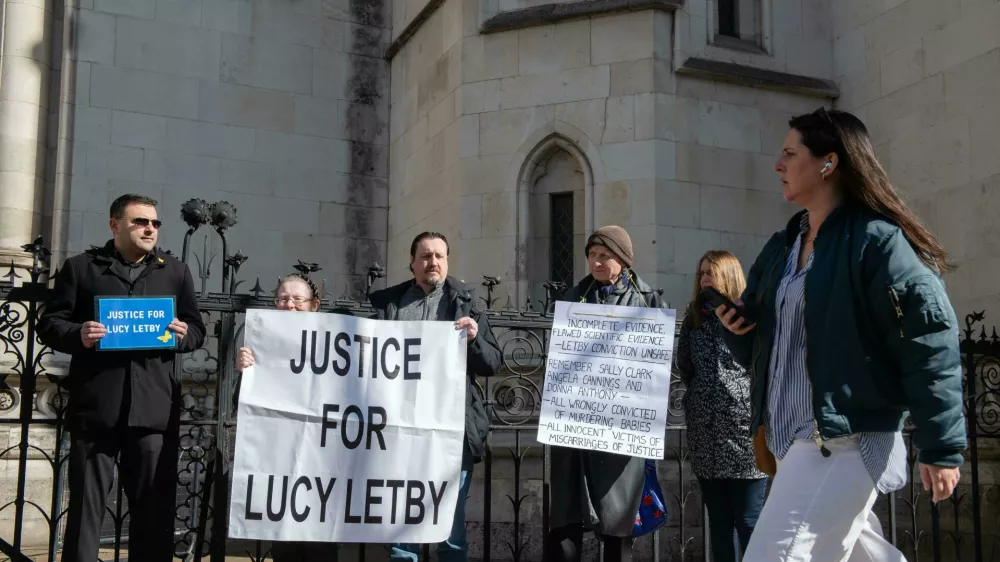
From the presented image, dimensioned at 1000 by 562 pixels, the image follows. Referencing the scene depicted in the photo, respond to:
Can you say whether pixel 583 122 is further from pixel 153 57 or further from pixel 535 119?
pixel 153 57

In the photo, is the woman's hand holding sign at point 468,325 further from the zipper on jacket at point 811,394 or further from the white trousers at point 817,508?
the white trousers at point 817,508

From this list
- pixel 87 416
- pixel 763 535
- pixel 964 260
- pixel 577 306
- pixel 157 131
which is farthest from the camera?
pixel 157 131

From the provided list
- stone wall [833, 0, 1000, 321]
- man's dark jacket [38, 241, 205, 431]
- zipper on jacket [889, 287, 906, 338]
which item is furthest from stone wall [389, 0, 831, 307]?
zipper on jacket [889, 287, 906, 338]

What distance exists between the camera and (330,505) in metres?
5.17

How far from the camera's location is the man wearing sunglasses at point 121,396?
502 cm

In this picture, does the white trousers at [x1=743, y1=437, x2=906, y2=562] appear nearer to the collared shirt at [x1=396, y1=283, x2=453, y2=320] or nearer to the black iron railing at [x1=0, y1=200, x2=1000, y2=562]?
the collared shirt at [x1=396, y1=283, x2=453, y2=320]

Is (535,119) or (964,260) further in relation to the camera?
(535,119)

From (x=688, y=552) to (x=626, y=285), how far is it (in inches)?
149

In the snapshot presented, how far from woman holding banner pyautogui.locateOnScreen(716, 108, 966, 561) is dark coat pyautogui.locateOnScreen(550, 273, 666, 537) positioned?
4.99ft

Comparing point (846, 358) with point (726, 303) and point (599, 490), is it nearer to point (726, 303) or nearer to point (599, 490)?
point (726, 303)

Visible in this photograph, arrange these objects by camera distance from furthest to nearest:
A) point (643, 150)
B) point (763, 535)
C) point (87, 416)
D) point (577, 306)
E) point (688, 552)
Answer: point (643, 150) < point (688, 552) < point (577, 306) < point (87, 416) < point (763, 535)

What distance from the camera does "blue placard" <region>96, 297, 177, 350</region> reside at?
5047 millimetres

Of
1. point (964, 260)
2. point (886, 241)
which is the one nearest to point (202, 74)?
point (964, 260)

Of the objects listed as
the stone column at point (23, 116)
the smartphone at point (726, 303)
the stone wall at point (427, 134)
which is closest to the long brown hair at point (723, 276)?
the smartphone at point (726, 303)
